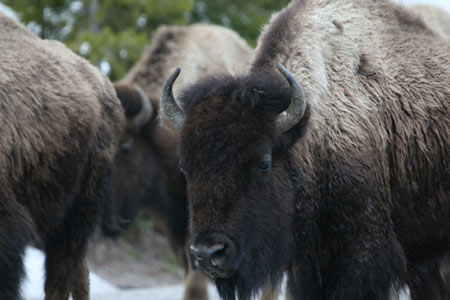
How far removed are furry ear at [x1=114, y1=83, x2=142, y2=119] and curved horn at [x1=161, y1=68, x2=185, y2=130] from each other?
412cm

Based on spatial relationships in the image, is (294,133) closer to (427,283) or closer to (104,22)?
(427,283)

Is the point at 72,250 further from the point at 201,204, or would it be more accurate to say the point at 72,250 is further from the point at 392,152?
the point at 392,152

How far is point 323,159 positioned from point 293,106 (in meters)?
0.56

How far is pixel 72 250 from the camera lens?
6621mm

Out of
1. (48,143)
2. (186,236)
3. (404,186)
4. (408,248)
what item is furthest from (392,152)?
(186,236)

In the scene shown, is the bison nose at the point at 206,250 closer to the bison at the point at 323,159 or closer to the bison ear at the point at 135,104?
the bison at the point at 323,159

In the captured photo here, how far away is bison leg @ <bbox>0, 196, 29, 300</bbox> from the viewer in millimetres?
5500

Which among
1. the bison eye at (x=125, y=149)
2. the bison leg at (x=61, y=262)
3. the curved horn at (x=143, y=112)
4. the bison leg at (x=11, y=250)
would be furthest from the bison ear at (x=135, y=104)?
the bison leg at (x=11, y=250)

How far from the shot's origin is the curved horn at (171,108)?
5.30 metres

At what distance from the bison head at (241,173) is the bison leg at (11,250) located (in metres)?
1.42

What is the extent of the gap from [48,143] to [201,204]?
182 cm

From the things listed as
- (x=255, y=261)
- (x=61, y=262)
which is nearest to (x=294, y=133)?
(x=255, y=261)

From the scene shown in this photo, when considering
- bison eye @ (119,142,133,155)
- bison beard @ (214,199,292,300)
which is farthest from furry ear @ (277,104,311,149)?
bison eye @ (119,142,133,155)

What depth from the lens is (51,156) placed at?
19.9ft
